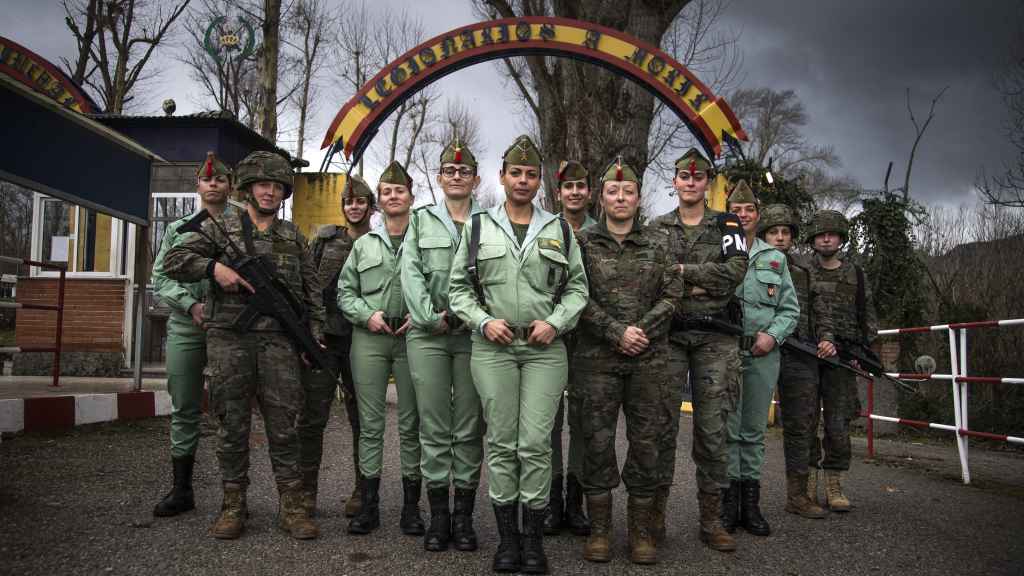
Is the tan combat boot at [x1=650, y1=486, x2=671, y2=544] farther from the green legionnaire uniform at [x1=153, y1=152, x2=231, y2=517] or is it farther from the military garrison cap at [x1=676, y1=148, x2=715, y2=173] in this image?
the green legionnaire uniform at [x1=153, y1=152, x2=231, y2=517]

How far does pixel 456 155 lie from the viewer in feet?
14.5

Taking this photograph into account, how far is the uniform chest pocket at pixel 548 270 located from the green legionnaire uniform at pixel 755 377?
4.35 feet

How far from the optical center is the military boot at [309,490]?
4.08 meters

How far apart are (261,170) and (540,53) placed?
269 inches

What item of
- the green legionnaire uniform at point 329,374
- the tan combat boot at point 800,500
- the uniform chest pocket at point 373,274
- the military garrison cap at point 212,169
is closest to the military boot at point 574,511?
the green legionnaire uniform at point 329,374

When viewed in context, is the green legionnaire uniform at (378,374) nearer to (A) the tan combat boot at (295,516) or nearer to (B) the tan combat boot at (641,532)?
(A) the tan combat boot at (295,516)

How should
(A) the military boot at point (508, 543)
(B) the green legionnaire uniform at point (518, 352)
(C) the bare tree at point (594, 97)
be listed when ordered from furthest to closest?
(C) the bare tree at point (594, 97) → (B) the green legionnaire uniform at point (518, 352) → (A) the military boot at point (508, 543)

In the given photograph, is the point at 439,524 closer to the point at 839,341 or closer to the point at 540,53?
the point at 839,341

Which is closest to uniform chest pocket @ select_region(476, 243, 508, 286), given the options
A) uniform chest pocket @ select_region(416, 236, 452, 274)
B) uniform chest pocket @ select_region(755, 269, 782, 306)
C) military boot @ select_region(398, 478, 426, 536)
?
uniform chest pocket @ select_region(416, 236, 452, 274)

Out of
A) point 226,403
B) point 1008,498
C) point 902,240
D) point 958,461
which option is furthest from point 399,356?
point 902,240

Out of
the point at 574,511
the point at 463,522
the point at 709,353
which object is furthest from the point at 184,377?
the point at 709,353

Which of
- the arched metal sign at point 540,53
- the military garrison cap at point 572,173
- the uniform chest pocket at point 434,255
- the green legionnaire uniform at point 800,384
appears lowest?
the green legionnaire uniform at point 800,384

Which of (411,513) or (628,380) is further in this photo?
(411,513)

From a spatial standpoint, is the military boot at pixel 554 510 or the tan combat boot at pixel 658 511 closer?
the tan combat boot at pixel 658 511
